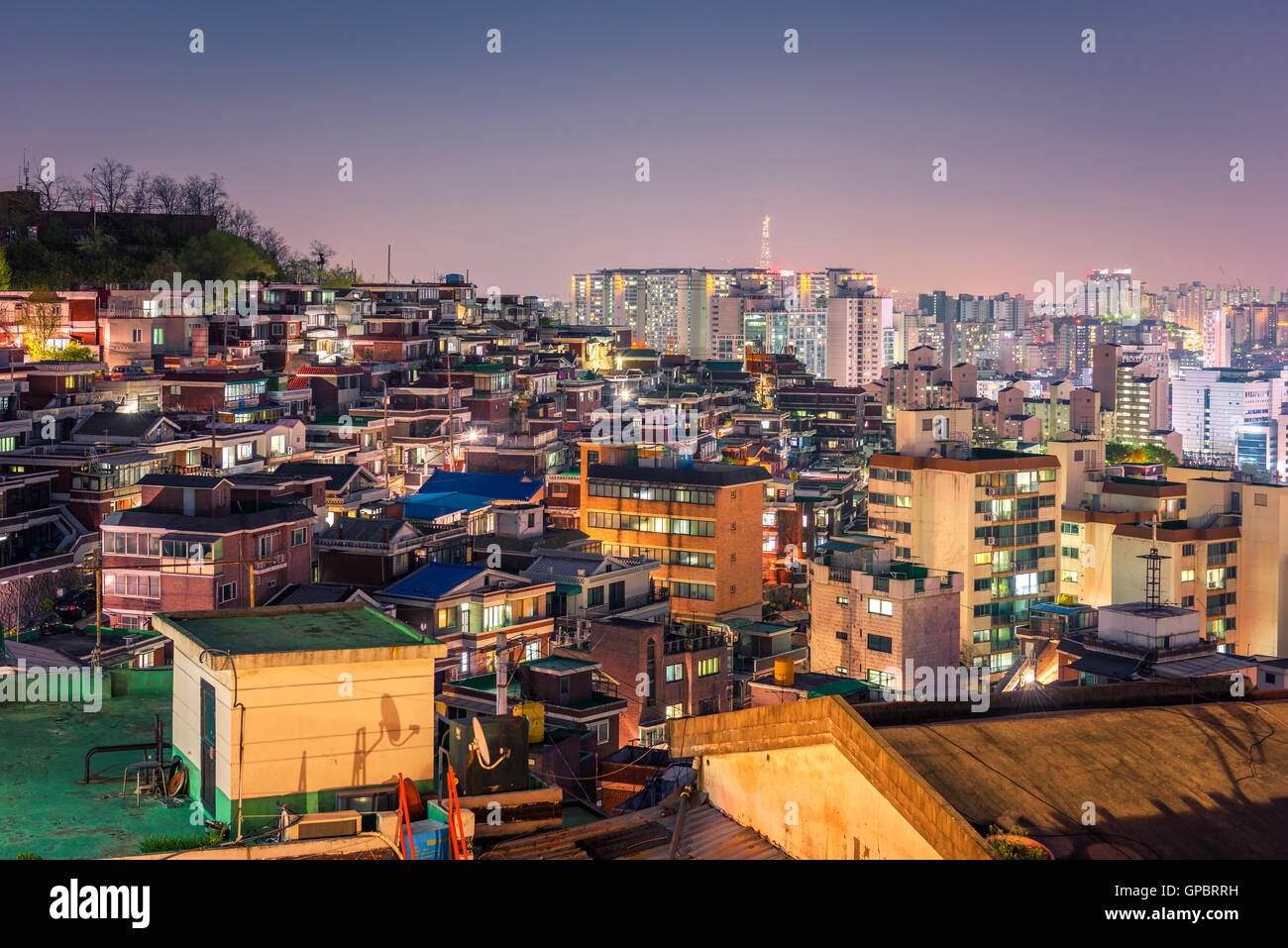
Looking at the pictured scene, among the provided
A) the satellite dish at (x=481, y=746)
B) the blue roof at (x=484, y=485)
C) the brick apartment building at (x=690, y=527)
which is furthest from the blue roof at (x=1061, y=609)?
the satellite dish at (x=481, y=746)

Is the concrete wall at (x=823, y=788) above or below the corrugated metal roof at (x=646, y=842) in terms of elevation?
above

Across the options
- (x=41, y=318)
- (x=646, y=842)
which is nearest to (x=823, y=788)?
(x=646, y=842)

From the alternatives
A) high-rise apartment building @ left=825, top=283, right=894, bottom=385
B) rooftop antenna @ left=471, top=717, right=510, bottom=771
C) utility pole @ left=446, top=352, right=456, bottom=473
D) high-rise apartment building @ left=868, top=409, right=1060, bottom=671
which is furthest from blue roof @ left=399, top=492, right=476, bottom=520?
high-rise apartment building @ left=825, top=283, right=894, bottom=385

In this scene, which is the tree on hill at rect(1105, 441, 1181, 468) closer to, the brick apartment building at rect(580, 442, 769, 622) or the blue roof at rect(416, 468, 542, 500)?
the brick apartment building at rect(580, 442, 769, 622)

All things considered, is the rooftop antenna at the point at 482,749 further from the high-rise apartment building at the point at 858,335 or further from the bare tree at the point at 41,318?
the high-rise apartment building at the point at 858,335

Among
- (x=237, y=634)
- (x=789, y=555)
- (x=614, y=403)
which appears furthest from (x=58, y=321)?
(x=237, y=634)

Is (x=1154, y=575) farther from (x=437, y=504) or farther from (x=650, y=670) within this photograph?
(x=437, y=504)
